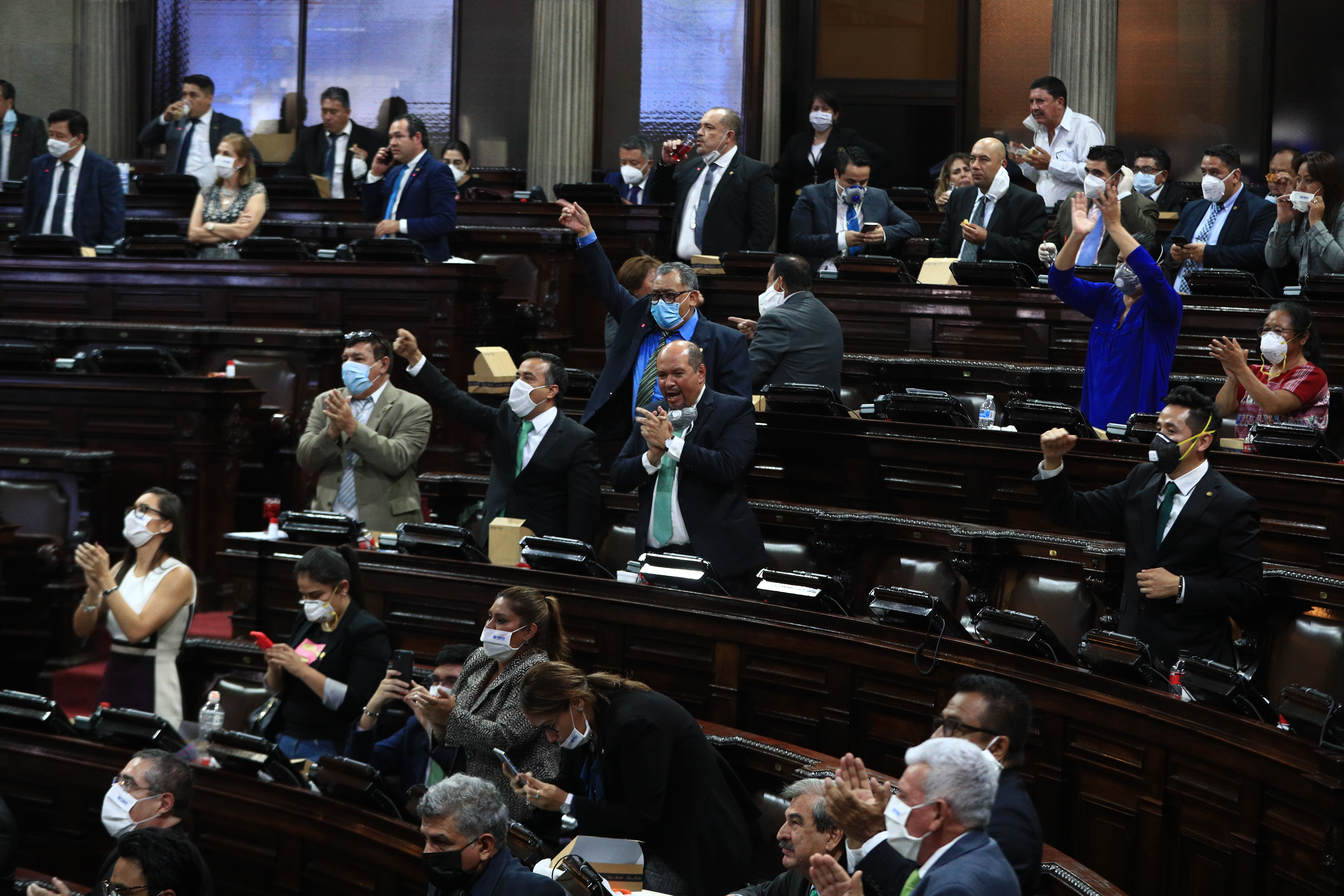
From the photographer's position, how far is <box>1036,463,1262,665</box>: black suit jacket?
3873 millimetres

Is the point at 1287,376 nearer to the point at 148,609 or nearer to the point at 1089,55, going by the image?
the point at 148,609

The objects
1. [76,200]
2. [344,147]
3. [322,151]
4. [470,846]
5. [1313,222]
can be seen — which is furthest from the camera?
[322,151]

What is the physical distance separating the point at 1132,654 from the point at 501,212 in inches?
242

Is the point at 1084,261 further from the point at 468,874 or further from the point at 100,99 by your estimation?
the point at 100,99

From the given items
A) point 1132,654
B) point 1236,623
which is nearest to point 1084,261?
point 1236,623

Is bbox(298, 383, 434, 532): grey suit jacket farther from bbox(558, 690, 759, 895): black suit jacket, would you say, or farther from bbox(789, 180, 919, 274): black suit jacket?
bbox(789, 180, 919, 274): black suit jacket

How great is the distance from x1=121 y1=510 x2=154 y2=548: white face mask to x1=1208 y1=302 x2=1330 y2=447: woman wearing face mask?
367cm

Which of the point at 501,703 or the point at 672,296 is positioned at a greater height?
the point at 672,296

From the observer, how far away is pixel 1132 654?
3.60m

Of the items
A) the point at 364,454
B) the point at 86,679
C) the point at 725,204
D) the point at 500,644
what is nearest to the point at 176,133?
the point at 725,204

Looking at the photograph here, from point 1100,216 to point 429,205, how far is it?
335 centimetres

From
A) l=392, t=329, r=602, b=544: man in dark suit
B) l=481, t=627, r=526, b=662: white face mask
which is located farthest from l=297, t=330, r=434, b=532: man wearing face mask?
l=481, t=627, r=526, b=662: white face mask

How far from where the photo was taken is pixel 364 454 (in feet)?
18.7

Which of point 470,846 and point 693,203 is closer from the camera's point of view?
point 470,846
